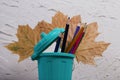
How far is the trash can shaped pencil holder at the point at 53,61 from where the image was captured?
56 cm

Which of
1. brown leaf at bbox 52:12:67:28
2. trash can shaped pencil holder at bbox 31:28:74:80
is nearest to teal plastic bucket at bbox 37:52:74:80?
trash can shaped pencil holder at bbox 31:28:74:80

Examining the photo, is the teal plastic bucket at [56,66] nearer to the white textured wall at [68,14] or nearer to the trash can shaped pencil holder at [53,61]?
the trash can shaped pencil holder at [53,61]

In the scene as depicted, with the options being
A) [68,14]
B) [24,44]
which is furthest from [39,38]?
[68,14]

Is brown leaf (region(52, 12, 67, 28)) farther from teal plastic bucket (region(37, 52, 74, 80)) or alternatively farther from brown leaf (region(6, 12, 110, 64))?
teal plastic bucket (region(37, 52, 74, 80))

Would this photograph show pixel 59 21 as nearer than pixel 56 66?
No

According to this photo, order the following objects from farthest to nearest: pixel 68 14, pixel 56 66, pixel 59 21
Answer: pixel 68 14 → pixel 59 21 → pixel 56 66

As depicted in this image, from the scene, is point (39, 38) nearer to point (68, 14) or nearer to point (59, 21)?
point (59, 21)

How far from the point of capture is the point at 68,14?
787 millimetres

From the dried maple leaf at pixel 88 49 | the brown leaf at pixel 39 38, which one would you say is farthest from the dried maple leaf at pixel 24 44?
the dried maple leaf at pixel 88 49

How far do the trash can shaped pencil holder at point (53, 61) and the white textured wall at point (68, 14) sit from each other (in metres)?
0.15

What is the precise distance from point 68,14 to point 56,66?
0.90 ft

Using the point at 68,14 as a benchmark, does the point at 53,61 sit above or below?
below

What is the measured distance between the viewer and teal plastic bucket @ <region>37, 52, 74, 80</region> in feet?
1.85

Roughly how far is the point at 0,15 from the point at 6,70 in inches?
6.9
